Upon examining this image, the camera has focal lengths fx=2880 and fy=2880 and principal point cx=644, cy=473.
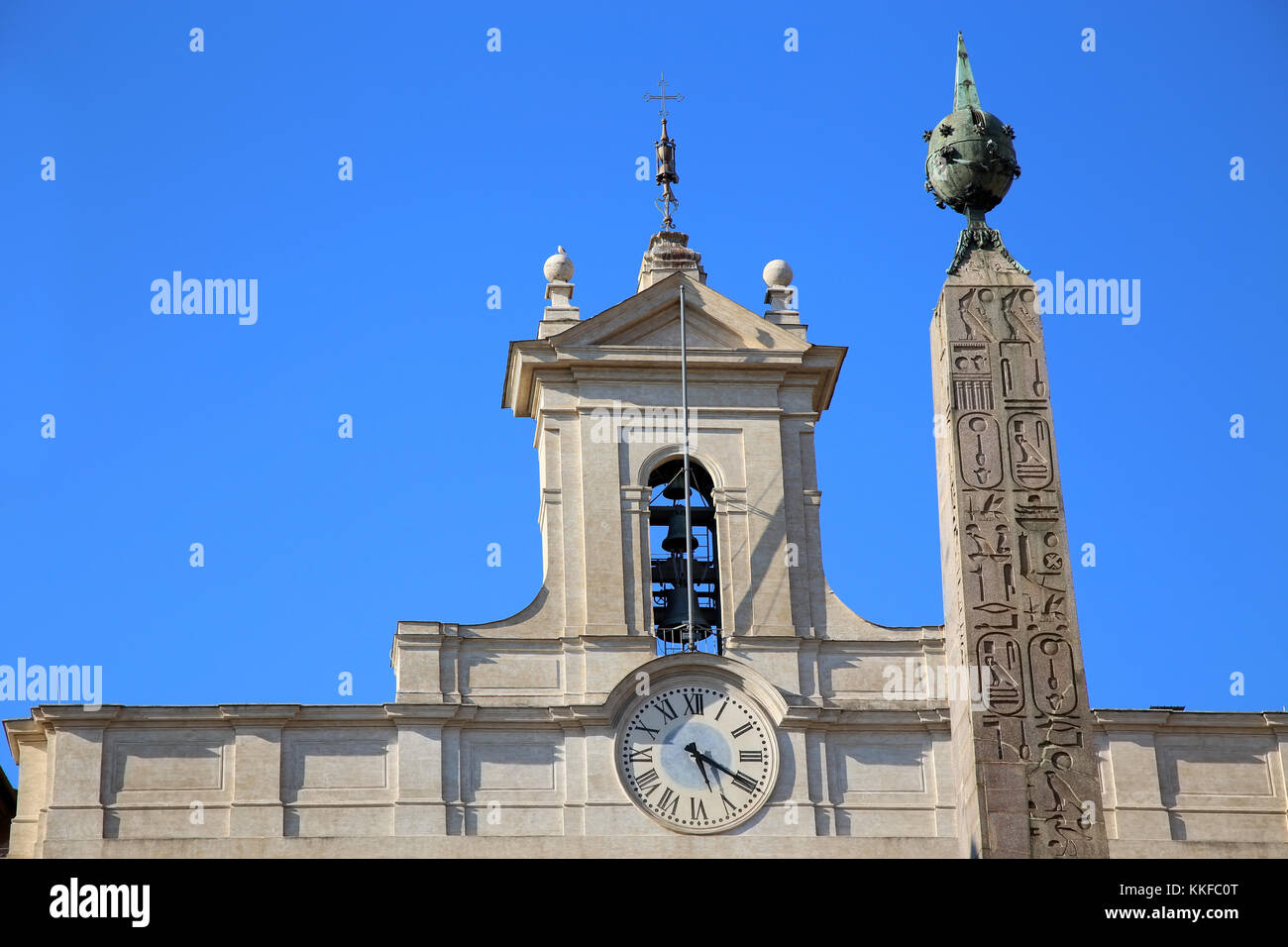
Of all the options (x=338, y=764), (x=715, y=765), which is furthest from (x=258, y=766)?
(x=715, y=765)

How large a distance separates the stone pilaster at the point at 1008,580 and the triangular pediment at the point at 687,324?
16.6 m

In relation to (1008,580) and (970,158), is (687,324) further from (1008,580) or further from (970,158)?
(1008,580)

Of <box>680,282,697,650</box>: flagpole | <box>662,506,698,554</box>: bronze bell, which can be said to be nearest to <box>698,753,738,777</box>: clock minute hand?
<box>680,282,697,650</box>: flagpole

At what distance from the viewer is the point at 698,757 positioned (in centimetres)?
3547

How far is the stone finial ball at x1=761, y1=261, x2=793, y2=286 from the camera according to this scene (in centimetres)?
3859

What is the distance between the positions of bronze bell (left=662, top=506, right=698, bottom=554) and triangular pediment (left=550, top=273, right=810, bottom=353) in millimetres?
2293

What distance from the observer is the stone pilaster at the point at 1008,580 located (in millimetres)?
19172

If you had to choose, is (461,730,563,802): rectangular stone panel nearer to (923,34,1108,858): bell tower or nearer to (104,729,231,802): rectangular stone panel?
(104,729,231,802): rectangular stone panel

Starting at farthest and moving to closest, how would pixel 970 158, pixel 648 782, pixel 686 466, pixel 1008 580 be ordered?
1. pixel 686 466
2. pixel 648 782
3. pixel 970 158
4. pixel 1008 580

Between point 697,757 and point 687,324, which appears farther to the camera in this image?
point 687,324

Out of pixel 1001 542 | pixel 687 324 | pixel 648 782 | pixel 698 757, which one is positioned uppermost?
pixel 687 324

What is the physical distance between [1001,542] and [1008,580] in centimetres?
29

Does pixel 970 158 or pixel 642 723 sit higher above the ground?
pixel 970 158

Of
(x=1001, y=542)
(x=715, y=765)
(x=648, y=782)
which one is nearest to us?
(x=1001, y=542)
